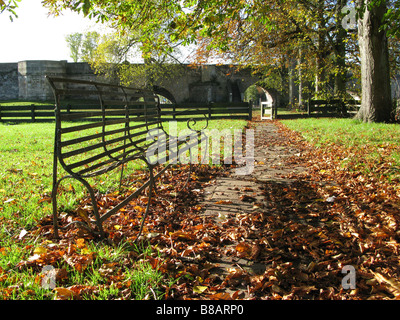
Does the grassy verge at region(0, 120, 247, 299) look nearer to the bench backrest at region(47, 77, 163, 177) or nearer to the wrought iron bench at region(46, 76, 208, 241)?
the wrought iron bench at region(46, 76, 208, 241)

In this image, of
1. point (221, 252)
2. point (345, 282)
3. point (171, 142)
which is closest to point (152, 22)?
point (171, 142)

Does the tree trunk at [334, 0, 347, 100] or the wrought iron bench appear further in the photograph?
the tree trunk at [334, 0, 347, 100]

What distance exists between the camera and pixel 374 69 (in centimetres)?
1074

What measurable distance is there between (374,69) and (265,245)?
10421mm

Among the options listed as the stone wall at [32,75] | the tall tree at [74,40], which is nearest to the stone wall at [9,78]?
the stone wall at [32,75]

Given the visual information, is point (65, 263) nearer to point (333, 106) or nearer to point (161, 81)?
point (333, 106)

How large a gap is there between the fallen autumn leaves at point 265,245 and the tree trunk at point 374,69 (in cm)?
820

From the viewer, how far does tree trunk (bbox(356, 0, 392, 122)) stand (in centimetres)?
1052

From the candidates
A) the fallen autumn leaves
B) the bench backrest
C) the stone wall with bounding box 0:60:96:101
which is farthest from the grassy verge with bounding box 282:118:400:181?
the stone wall with bounding box 0:60:96:101

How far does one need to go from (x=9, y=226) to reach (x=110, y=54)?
993 inches

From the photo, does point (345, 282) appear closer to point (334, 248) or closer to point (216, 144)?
point (334, 248)

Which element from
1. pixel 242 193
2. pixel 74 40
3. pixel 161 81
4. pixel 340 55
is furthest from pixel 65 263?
pixel 74 40

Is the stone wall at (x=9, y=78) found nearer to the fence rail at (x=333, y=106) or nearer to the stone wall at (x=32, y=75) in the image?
the stone wall at (x=32, y=75)

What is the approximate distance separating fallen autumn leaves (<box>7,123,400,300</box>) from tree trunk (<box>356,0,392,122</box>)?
8203mm
